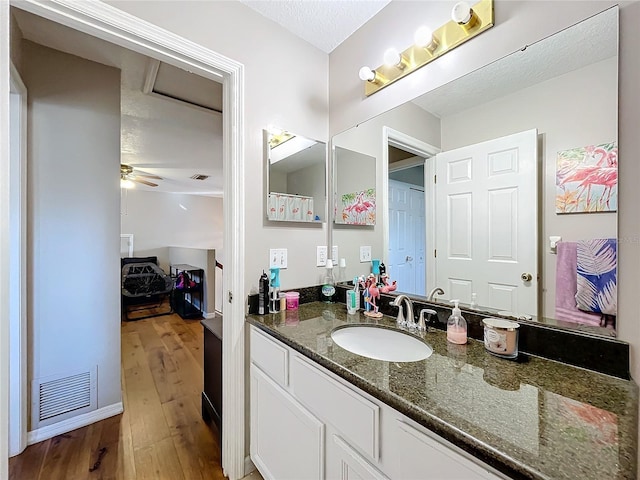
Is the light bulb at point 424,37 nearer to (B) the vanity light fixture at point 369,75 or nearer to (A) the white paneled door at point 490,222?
(B) the vanity light fixture at point 369,75

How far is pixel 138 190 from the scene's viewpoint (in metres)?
5.93

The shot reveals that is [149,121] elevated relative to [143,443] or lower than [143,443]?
elevated

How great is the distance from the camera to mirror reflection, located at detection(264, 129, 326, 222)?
5.03 ft

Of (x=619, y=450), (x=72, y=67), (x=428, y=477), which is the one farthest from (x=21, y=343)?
(x=619, y=450)

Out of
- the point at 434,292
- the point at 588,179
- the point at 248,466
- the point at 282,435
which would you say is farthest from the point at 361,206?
the point at 248,466

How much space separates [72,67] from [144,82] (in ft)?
1.34

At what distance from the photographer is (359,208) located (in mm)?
1758

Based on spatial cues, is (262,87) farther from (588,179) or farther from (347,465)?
(347,465)

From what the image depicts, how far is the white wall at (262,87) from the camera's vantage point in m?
1.28

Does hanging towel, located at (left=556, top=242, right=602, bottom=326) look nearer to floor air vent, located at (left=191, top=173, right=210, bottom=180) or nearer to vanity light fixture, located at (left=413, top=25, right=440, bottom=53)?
vanity light fixture, located at (left=413, top=25, right=440, bottom=53)

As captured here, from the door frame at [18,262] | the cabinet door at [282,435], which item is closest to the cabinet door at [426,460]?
the cabinet door at [282,435]

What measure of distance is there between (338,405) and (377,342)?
0.44 metres

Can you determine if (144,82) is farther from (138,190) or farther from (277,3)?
(138,190)

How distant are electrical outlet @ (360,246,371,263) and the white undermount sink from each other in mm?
493
